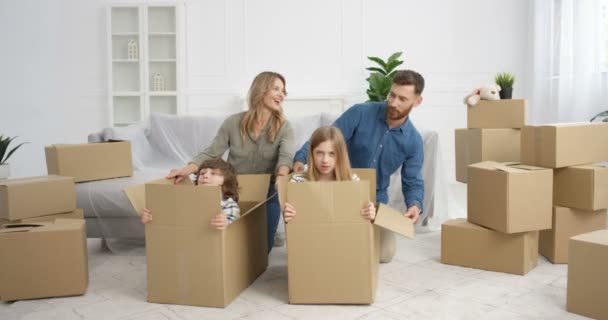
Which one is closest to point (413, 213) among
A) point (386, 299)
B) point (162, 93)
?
point (386, 299)

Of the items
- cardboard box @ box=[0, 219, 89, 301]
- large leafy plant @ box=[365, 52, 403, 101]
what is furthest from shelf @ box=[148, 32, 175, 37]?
cardboard box @ box=[0, 219, 89, 301]

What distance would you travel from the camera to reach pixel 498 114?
10.2 ft

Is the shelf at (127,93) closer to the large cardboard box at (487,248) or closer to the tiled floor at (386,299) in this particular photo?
the tiled floor at (386,299)

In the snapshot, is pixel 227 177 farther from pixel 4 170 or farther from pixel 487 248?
pixel 4 170

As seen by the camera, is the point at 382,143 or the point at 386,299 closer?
the point at 386,299

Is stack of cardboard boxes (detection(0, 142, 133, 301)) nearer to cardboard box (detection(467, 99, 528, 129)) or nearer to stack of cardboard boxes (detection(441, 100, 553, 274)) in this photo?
stack of cardboard boxes (detection(441, 100, 553, 274))

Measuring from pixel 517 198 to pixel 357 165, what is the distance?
71 cm

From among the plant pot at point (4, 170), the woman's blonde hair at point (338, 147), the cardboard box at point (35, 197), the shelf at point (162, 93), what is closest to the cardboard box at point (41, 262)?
the cardboard box at point (35, 197)

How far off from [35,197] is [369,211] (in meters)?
1.48

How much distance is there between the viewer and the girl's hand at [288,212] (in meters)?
2.05

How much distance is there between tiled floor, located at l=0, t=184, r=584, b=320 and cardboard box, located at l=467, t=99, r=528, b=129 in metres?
0.77

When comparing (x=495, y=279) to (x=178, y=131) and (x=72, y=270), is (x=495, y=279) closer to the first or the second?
(x=72, y=270)

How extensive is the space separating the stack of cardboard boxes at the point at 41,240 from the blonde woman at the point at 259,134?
61cm

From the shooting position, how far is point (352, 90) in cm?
574
